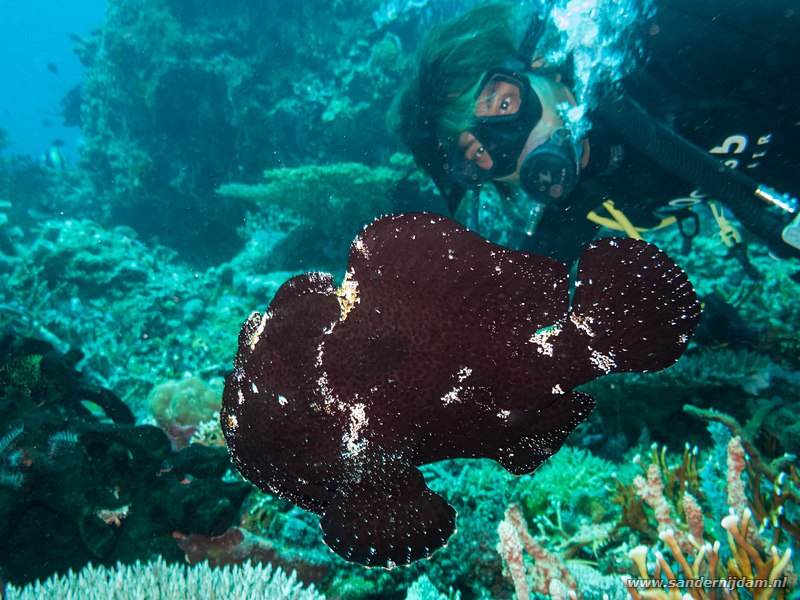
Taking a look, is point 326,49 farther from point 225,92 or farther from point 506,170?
point 506,170

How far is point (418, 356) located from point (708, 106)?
4.16 metres

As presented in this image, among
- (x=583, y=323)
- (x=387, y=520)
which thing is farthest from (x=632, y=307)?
(x=387, y=520)

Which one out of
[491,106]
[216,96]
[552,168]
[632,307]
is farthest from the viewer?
[216,96]

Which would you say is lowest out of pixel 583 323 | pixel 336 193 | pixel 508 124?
pixel 583 323

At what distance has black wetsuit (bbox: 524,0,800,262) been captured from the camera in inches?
146

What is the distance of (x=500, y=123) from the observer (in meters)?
4.27

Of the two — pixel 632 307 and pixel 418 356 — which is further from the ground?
pixel 418 356

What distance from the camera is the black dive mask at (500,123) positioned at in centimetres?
428

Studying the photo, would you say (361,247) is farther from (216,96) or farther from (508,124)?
(216,96)

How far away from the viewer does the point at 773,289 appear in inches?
289

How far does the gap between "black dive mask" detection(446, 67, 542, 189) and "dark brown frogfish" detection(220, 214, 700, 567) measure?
314cm

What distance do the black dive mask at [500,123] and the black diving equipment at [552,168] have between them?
0.35m

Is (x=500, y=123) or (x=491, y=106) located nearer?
(x=500, y=123)
